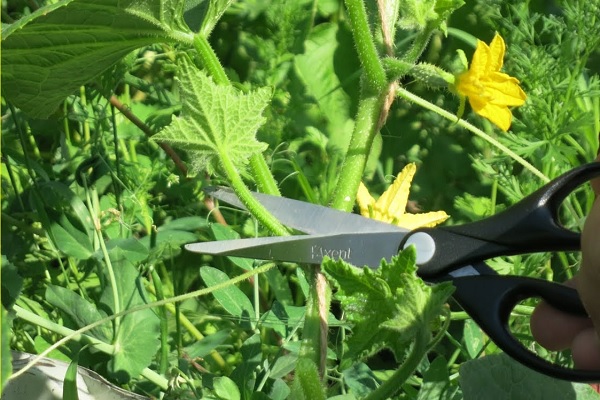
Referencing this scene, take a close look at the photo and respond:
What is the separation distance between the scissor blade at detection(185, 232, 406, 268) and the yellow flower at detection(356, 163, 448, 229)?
23cm

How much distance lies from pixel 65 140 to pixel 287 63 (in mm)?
592

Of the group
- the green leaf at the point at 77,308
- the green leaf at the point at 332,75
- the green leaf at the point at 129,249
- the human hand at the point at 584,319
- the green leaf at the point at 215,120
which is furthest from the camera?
the green leaf at the point at 332,75

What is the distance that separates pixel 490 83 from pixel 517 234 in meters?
0.33

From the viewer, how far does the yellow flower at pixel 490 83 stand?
1.45m

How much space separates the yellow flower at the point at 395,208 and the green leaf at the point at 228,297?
0.81ft

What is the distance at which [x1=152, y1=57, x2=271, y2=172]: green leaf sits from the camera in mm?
1310

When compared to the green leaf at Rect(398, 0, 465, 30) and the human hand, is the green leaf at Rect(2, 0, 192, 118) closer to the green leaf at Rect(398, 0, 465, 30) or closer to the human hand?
the green leaf at Rect(398, 0, 465, 30)

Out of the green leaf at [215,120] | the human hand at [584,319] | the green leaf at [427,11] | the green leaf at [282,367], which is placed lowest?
the green leaf at [282,367]

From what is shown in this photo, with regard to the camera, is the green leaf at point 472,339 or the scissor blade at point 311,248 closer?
the scissor blade at point 311,248

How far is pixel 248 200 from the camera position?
1.36 meters

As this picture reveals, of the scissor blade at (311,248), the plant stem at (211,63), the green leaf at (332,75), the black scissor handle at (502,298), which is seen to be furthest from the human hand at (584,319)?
the green leaf at (332,75)

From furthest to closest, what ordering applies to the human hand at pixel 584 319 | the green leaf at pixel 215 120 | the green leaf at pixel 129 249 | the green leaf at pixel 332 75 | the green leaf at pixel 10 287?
the green leaf at pixel 332 75 → the green leaf at pixel 129 249 → the green leaf at pixel 10 287 → the green leaf at pixel 215 120 → the human hand at pixel 584 319

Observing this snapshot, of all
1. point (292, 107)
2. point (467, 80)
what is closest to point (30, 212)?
point (292, 107)

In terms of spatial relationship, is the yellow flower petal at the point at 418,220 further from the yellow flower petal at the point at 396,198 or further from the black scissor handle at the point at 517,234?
the black scissor handle at the point at 517,234
